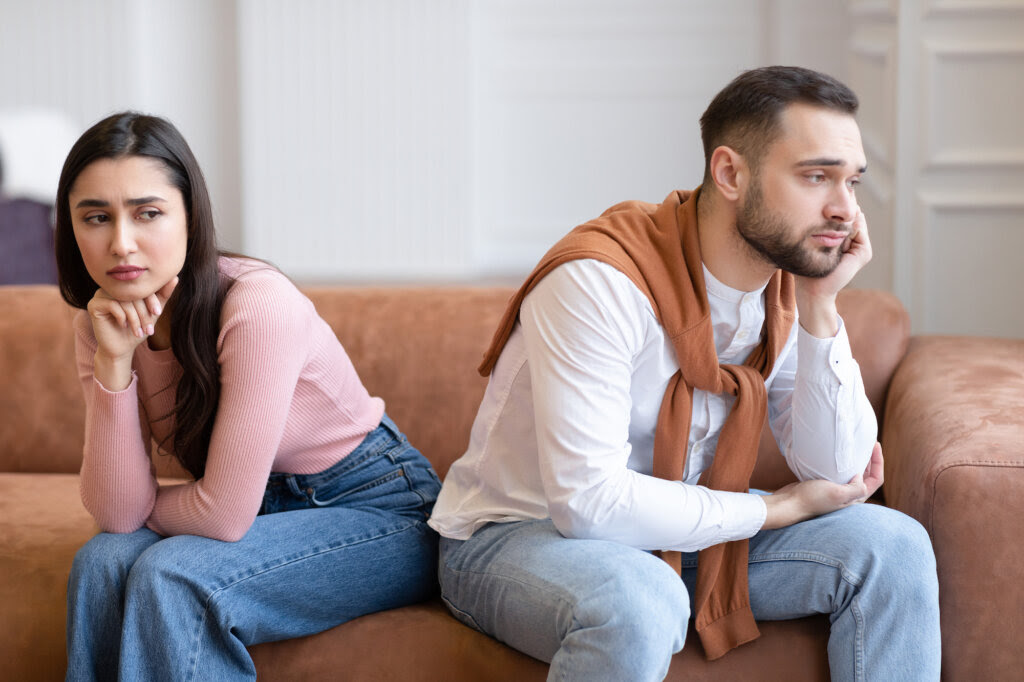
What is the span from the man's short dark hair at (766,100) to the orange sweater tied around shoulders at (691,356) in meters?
0.10

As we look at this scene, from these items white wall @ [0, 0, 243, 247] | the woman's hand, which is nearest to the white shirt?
the woman's hand

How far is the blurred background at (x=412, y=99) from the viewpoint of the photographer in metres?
4.30

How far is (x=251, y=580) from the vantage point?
1.48 m

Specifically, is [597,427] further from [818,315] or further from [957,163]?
[957,163]

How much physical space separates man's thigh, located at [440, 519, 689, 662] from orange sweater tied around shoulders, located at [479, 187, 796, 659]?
0.37ft

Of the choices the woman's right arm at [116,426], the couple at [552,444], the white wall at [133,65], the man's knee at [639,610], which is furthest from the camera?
the white wall at [133,65]

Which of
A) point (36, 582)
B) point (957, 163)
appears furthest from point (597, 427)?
point (957, 163)

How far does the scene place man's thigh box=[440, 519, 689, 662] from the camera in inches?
54.0

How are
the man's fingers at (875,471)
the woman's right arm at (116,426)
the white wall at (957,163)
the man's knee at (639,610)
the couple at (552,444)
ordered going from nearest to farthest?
the man's knee at (639,610), the couple at (552,444), the woman's right arm at (116,426), the man's fingers at (875,471), the white wall at (957,163)

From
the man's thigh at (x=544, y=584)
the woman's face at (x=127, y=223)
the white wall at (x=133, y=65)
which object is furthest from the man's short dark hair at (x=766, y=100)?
the white wall at (x=133, y=65)

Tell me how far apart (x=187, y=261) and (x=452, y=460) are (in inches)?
24.0

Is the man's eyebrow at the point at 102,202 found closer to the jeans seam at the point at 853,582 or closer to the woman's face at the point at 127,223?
the woman's face at the point at 127,223

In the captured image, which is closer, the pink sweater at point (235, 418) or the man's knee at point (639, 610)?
the man's knee at point (639, 610)

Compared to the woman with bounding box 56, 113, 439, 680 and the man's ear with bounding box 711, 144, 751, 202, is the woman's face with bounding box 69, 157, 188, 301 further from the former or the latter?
the man's ear with bounding box 711, 144, 751, 202
